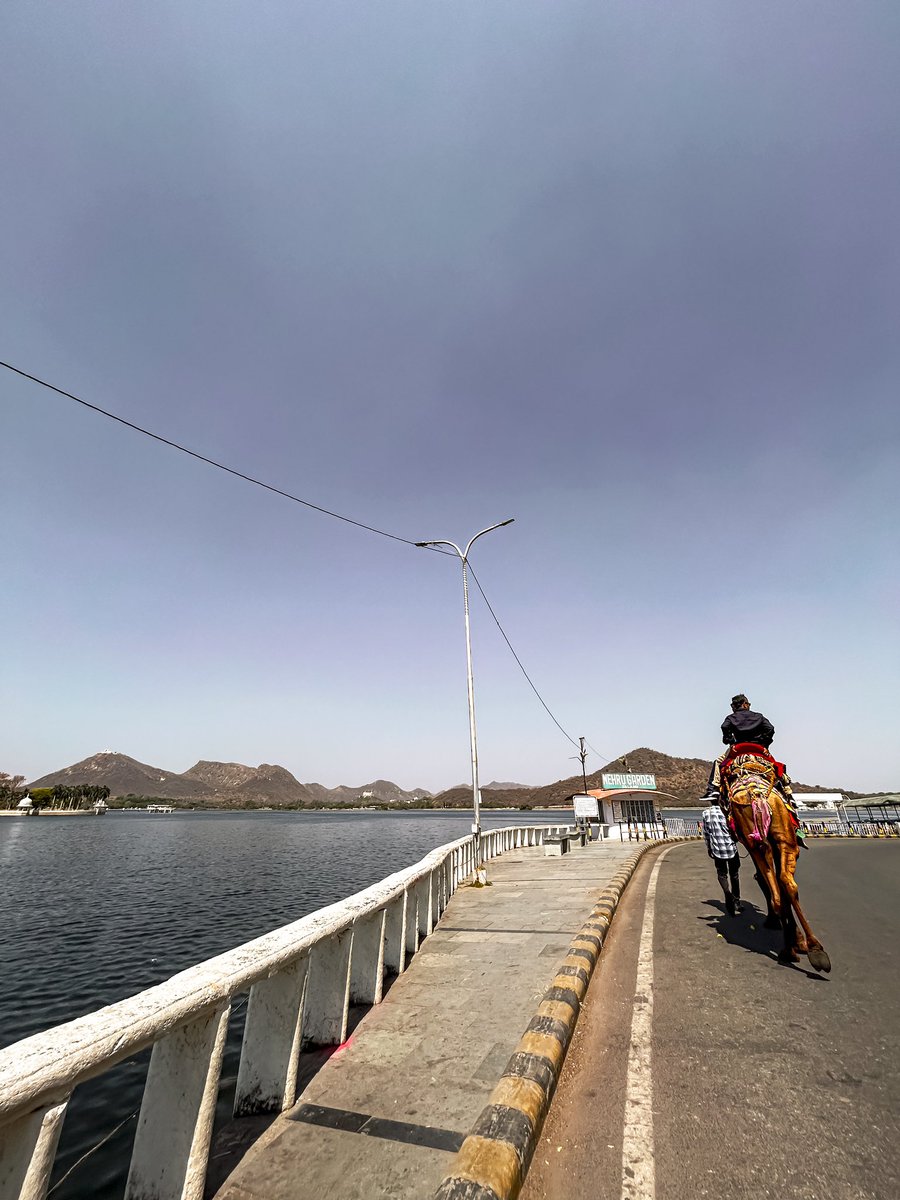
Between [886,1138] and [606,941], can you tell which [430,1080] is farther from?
[606,941]

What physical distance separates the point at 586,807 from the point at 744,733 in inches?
936

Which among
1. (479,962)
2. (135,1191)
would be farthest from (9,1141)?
(479,962)

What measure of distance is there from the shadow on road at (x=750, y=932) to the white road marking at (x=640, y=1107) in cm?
148

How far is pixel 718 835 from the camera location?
8016mm

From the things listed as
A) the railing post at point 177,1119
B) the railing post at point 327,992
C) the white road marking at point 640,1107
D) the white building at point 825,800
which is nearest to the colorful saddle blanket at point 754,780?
the white road marking at point 640,1107

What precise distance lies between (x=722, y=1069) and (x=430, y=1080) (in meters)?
1.90

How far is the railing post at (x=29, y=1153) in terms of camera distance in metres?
1.54

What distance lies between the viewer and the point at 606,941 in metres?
6.98

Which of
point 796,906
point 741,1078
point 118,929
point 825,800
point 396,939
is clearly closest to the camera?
point 741,1078

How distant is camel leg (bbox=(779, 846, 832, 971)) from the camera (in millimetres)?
5105

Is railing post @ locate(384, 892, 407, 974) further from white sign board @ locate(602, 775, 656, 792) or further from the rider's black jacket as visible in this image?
white sign board @ locate(602, 775, 656, 792)

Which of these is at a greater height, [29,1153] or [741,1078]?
[29,1153]

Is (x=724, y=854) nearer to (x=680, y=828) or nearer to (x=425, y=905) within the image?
(x=425, y=905)

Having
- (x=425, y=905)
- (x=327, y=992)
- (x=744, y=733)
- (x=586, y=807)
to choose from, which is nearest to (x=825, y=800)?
(x=586, y=807)
